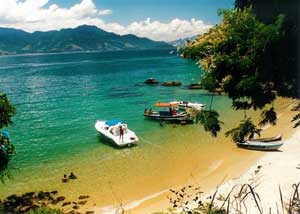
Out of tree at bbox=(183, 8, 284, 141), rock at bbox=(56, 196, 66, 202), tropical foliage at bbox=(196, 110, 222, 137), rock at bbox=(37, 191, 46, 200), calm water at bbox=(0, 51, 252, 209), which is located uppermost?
tree at bbox=(183, 8, 284, 141)

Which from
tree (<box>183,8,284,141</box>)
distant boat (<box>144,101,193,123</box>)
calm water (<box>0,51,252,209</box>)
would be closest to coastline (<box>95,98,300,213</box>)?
calm water (<box>0,51,252,209</box>)

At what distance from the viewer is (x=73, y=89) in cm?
8219

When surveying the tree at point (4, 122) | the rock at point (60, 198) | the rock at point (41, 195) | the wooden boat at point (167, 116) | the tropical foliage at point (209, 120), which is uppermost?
the tropical foliage at point (209, 120)

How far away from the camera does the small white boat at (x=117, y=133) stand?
32.5 metres

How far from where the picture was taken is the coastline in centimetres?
1991

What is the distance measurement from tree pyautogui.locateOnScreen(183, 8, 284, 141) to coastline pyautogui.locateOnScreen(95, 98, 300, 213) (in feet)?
25.1

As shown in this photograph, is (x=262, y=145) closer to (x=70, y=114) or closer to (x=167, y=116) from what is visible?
(x=167, y=116)

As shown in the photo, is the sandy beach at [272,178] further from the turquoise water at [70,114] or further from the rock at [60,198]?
the turquoise water at [70,114]

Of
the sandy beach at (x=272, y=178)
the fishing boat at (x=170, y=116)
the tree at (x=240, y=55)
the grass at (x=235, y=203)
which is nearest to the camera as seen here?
the grass at (x=235, y=203)

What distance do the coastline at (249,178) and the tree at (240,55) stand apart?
7.66m

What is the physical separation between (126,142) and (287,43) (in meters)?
24.0

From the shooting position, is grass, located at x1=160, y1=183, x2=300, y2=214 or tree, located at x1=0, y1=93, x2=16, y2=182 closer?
grass, located at x1=160, y1=183, x2=300, y2=214

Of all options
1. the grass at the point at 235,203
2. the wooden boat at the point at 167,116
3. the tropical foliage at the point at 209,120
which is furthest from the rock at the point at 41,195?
the wooden boat at the point at 167,116

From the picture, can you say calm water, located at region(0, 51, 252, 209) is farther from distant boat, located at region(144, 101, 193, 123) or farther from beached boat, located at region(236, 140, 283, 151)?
beached boat, located at region(236, 140, 283, 151)
